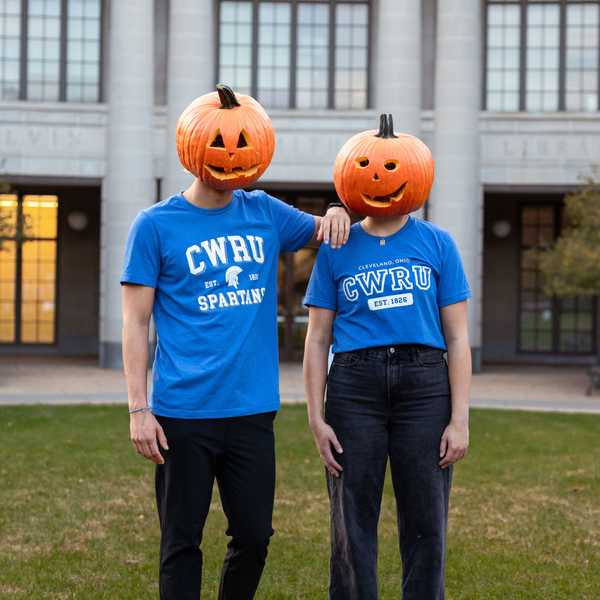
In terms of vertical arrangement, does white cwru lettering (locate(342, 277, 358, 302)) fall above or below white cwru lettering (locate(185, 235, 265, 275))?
A: below

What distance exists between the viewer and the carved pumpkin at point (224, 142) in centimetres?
397

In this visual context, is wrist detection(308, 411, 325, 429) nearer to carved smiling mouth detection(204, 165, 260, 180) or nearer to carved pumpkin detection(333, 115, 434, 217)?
carved pumpkin detection(333, 115, 434, 217)

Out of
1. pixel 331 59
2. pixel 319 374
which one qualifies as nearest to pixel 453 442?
pixel 319 374

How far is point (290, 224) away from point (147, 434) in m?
1.00

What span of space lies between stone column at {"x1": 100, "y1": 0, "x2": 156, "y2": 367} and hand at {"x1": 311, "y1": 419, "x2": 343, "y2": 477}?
1541 centimetres

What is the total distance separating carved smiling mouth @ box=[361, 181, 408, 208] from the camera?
4086 mm

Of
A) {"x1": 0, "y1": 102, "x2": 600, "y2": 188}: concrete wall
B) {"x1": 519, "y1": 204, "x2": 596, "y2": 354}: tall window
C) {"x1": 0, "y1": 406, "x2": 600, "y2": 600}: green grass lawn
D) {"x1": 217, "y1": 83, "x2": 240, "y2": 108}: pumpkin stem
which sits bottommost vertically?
{"x1": 0, "y1": 406, "x2": 600, "y2": 600}: green grass lawn

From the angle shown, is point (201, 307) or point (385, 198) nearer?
point (201, 307)

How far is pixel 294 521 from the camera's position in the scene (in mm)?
7172

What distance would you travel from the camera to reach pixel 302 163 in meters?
19.6

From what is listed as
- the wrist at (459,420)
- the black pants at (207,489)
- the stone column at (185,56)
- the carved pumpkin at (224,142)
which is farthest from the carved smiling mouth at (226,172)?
the stone column at (185,56)

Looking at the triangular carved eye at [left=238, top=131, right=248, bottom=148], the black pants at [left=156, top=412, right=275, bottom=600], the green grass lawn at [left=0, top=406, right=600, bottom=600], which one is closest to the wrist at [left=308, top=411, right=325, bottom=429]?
the black pants at [left=156, top=412, right=275, bottom=600]

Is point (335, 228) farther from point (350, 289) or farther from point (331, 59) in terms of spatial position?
point (331, 59)

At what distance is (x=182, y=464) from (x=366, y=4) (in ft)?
57.1
